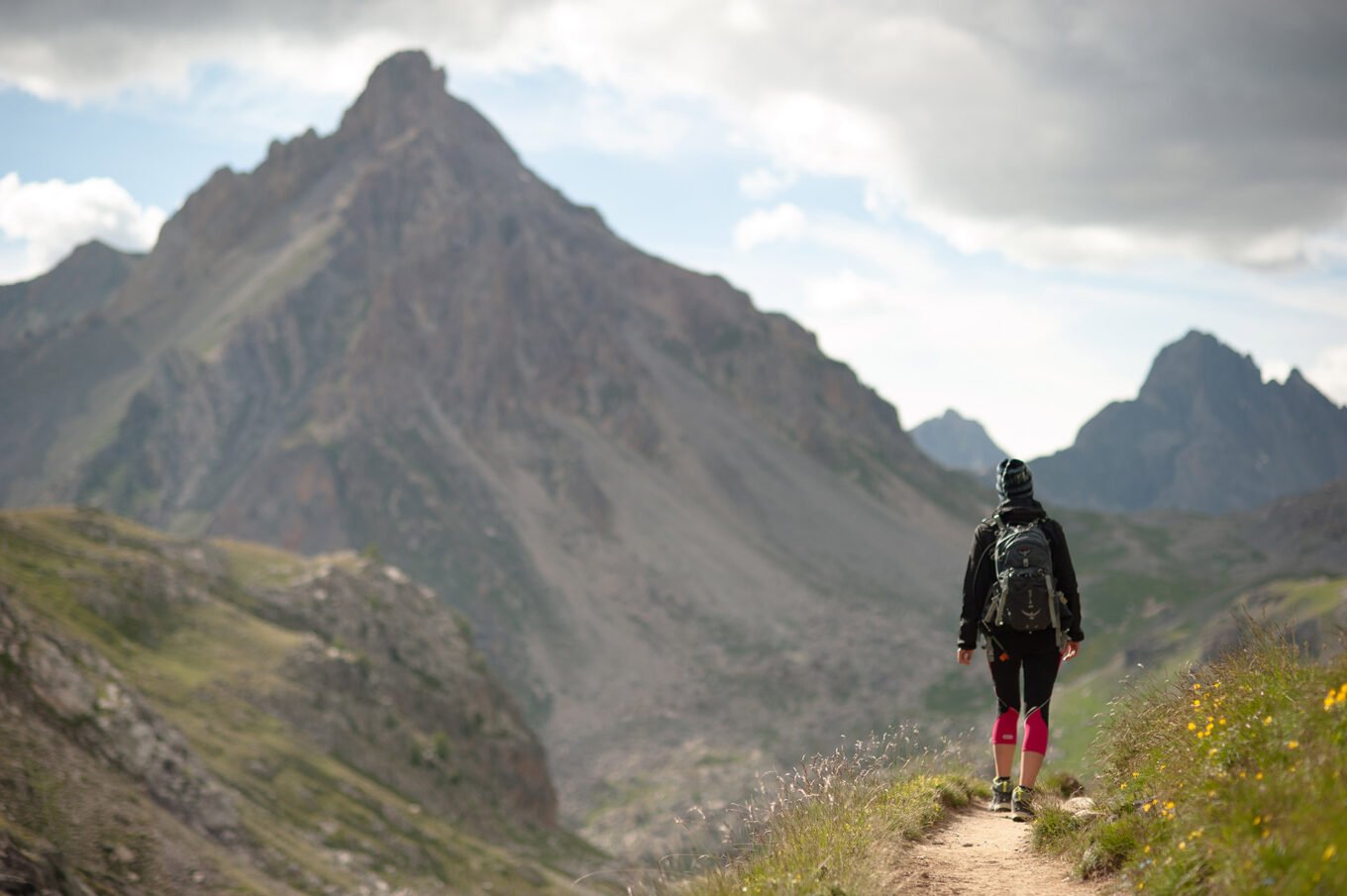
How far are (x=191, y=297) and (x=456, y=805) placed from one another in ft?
545

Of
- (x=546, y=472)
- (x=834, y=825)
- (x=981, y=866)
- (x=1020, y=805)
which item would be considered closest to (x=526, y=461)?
(x=546, y=472)

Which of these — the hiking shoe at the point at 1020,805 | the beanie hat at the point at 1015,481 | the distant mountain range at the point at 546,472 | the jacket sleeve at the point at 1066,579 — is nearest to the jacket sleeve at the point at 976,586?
the beanie hat at the point at 1015,481

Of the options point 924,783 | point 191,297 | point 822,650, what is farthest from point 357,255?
point 924,783

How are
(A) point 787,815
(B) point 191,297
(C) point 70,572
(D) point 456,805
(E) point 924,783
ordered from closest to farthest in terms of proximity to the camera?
(A) point 787,815 < (E) point 924,783 < (C) point 70,572 < (D) point 456,805 < (B) point 191,297

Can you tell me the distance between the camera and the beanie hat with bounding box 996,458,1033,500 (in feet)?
33.4

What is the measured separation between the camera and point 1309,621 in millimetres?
95250

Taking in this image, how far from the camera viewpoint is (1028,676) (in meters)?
9.85

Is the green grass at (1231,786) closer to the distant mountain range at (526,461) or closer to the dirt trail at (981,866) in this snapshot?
the dirt trail at (981,866)

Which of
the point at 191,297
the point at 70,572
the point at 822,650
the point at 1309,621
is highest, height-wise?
the point at 191,297

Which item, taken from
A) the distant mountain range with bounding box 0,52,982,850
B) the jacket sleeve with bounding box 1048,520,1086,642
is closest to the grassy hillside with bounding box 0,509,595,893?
the jacket sleeve with bounding box 1048,520,1086,642

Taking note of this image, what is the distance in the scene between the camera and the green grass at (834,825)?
25.2 ft

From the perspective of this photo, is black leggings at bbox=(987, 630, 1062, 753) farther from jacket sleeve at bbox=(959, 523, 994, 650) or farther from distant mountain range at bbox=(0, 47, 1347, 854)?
distant mountain range at bbox=(0, 47, 1347, 854)

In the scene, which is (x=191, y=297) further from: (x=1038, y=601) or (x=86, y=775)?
(x=1038, y=601)

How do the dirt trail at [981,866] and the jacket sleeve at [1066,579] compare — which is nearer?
the dirt trail at [981,866]
